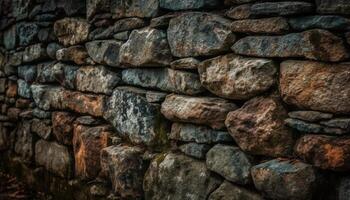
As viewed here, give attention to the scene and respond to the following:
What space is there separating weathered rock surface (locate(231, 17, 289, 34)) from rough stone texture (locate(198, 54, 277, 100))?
0.17m

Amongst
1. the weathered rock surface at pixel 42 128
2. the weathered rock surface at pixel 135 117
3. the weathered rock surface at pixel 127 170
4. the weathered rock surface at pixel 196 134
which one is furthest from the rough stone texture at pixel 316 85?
the weathered rock surface at pixel 42 128

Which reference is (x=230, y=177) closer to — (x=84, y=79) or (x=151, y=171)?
(x=151, y=171)

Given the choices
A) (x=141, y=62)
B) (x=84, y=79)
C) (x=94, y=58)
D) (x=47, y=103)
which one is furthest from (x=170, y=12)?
(x=47, y=103)

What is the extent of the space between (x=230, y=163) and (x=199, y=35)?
2.90 feet

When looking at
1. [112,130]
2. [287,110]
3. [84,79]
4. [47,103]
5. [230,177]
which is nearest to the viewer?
[287,110]

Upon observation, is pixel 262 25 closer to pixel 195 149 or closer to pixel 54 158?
pixel 195 149

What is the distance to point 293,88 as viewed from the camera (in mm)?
2266

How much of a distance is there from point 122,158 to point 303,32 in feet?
5.91

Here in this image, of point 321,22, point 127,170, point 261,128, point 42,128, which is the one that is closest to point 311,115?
point 261,128

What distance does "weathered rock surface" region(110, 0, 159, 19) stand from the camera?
10.3ft

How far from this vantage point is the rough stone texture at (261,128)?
92.5 inches

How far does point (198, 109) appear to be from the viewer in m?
2.74

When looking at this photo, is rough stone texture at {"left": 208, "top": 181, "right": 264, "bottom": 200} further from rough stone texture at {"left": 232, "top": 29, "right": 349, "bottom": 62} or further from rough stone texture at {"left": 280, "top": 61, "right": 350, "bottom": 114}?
rough stone texture at {"left": 232, "top": 29, "right": 349, "bottom": 62}

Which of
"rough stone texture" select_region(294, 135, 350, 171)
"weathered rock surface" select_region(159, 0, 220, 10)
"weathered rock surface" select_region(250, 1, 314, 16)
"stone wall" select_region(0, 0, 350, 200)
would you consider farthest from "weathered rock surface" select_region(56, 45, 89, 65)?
"rough stone texture" select_region(294, 135, 350, 171)
